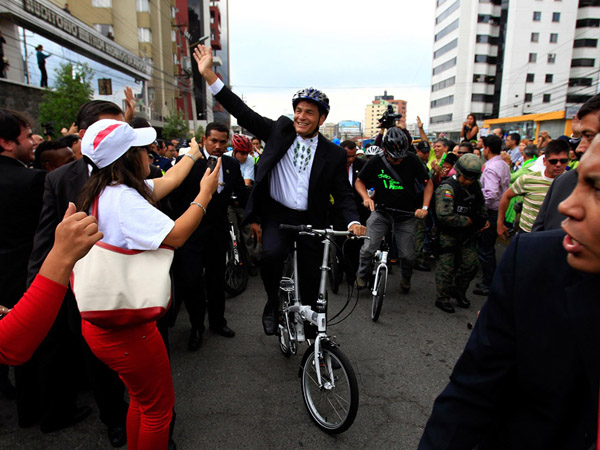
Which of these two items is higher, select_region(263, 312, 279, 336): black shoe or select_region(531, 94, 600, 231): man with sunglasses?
select_region(531, 94, 600, 231): man with sunglasses

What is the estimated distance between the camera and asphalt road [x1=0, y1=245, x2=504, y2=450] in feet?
9.13

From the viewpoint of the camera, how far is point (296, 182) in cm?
340

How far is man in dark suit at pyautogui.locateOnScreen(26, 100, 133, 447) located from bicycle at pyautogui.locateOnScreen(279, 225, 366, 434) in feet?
4.51

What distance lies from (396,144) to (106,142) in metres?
4.07

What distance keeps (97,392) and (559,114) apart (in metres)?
45.1

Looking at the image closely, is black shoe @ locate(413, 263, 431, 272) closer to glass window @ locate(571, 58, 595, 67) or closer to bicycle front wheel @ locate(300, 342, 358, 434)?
bicycle front wheel @ locate(300, 342, 358, 434)

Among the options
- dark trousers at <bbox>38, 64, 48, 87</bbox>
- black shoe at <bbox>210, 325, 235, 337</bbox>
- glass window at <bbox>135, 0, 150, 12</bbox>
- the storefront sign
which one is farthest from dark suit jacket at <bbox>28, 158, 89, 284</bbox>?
glass window at <bbox>135, 0, 150, 12</bbox>

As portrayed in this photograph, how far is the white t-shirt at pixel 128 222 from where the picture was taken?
1.77 metres

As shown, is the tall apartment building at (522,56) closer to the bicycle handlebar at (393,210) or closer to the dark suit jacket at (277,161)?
the bicycle handlebar at (393,210)

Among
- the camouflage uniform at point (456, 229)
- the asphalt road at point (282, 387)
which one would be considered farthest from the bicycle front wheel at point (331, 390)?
the camouflage uniform at point (456, 229)

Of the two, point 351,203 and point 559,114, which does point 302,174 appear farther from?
point 559,114

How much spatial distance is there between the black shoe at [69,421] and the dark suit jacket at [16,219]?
0.94 meters

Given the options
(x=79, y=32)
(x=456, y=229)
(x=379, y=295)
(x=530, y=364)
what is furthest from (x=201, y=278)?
(x=79, y=32)

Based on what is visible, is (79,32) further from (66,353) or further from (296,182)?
(66,353)
